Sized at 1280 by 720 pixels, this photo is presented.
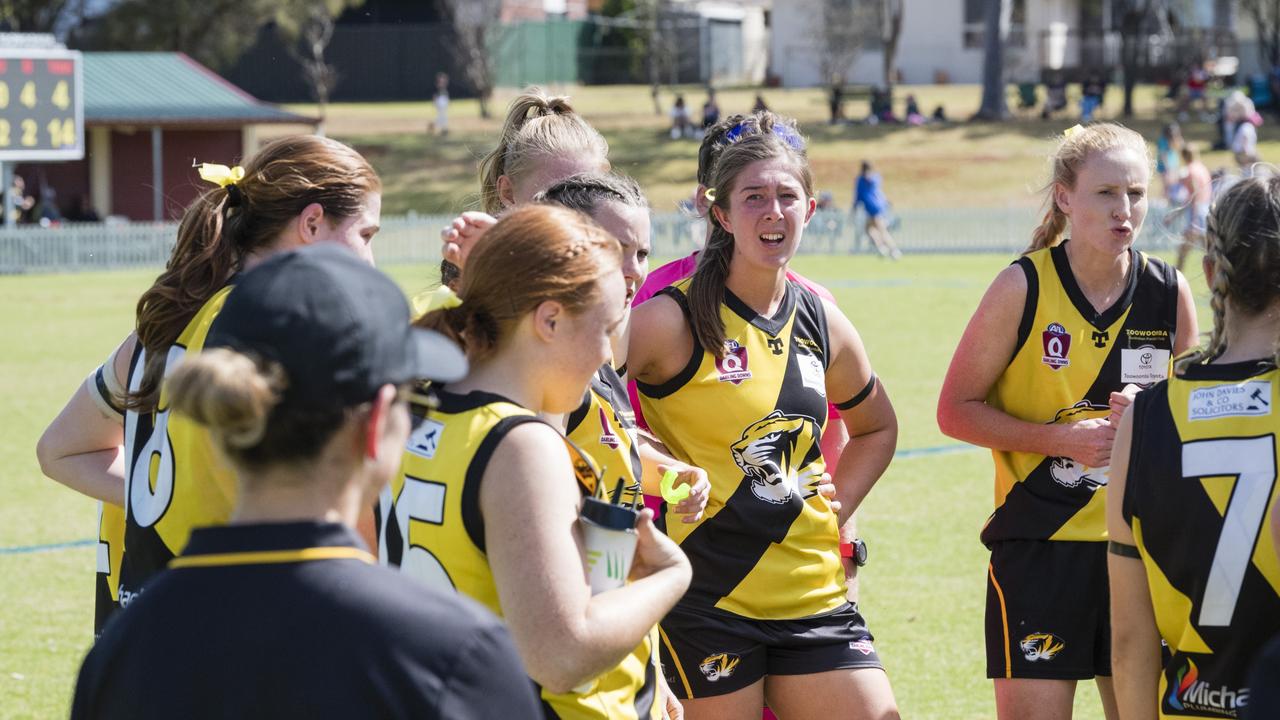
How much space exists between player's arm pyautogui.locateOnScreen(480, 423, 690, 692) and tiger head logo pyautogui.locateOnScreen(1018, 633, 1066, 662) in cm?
223

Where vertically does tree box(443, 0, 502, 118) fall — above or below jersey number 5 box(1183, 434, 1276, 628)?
above

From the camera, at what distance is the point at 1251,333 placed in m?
2.96

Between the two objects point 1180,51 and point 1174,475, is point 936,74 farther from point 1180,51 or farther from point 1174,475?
point 1174,475

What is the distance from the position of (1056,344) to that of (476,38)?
56.4m

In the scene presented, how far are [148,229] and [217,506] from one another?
2966 centimetres

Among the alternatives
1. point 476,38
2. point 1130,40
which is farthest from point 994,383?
point 476,38

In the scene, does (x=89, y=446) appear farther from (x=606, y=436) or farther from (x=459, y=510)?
(x=459, y=510)

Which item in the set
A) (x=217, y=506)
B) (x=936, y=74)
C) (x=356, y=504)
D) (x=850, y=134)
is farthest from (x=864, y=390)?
(x=936, y=74)

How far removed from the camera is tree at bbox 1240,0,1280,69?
51.2 metres

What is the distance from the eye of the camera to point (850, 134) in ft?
160

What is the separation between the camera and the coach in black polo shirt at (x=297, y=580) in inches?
70.7

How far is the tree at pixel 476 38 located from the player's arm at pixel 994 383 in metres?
53.9

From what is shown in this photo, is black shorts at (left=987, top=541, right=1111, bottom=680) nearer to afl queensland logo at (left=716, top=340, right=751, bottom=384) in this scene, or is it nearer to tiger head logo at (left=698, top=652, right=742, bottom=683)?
tiger head logo at (left=698, top=652, right=742, bottom=683)

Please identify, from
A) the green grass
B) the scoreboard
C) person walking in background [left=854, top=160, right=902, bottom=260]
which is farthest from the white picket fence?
the green grass
